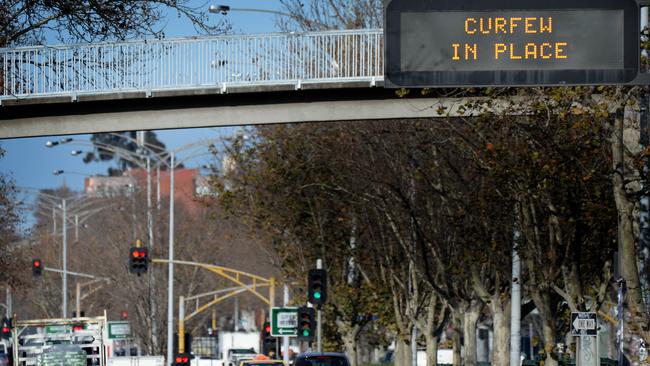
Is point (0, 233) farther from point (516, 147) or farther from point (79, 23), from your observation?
point (79, 23)

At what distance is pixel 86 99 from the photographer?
30.0 meters

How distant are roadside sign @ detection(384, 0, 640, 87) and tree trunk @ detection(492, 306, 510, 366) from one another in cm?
2281

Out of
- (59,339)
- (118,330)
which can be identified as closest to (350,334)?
(118,330)

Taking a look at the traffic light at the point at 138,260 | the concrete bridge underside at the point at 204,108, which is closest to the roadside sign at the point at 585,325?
the concrete bridge underside at the point at 204,108

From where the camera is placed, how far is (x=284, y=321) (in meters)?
42.7

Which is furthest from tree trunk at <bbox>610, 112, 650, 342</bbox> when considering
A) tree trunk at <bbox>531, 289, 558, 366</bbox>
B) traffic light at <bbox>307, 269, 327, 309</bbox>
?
traffic light at <bbox>307, 269, 327, 309</bbox>

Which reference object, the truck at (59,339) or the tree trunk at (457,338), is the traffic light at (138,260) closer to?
the tree trunk at (457,338)

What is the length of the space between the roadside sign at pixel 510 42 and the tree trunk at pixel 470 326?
25.7 metres

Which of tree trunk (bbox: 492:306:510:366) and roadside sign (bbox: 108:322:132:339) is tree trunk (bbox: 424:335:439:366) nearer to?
tree trunk (bbox: 492:306:510:366)

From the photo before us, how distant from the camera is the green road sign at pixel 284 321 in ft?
140

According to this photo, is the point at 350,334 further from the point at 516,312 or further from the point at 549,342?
the point at 549,342

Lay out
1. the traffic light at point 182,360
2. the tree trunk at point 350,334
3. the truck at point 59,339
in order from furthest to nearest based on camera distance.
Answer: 1. the tree trunk at point 350,334
2. the traffic light at point 182,360
3. the truck at point 59,339

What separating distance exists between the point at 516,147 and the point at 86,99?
28.1ft

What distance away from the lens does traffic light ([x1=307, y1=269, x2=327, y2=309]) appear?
128 feet
